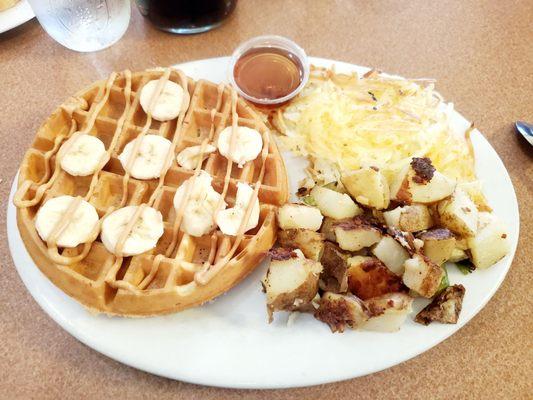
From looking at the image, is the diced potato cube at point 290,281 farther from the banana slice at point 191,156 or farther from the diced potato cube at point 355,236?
the banana slice at point 191,156

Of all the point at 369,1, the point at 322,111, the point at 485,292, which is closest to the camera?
the point at 485,292

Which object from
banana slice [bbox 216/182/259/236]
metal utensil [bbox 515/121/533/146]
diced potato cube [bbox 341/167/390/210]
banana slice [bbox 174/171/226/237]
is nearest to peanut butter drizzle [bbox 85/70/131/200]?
banana slice [bbox 174/171/226/237]

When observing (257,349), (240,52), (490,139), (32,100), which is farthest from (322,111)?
(32,100)

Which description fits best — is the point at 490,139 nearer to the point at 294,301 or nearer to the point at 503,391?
the point at 503,391

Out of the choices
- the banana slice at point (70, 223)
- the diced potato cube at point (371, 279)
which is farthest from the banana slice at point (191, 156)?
the diced potato cube at point (371, 279)

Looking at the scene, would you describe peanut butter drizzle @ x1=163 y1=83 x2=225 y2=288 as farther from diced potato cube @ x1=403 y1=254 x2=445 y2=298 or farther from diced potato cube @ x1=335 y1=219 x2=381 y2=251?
diced potato cube @ x1=403 y1=254 x2=445 y2=298

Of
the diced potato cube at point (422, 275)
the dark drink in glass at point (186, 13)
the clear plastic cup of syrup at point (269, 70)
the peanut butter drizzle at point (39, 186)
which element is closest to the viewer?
the diced potato cube at point (422, 275)

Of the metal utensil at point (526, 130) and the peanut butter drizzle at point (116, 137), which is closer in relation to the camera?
the peanut butter drizzle at point (116, 137)

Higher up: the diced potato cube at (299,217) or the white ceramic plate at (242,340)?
the diced potato cube at (299,217)
